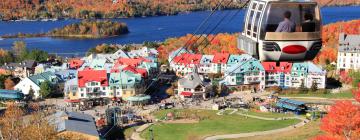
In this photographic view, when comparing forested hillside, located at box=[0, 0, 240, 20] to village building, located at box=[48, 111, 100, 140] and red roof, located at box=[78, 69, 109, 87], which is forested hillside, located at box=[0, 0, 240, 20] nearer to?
red roof, located at box=[78, 69, 109, 87]

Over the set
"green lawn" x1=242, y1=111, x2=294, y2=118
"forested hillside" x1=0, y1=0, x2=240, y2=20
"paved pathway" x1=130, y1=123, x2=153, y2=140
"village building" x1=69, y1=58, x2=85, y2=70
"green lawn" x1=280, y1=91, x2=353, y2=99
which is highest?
"forested hillside" x1=0, y1=0, x2=240, y2=20

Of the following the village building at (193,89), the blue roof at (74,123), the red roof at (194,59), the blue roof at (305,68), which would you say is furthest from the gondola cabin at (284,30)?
the red roof at (194,59)

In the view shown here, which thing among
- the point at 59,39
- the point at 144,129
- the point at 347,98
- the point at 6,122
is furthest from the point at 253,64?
the point at 59,39

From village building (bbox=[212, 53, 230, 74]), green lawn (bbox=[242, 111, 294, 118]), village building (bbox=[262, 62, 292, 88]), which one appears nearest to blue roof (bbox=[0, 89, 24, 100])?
green lawn (bbox=[242, 111, 294, 118])

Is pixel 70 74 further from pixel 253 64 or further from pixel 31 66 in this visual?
pixel 253 64

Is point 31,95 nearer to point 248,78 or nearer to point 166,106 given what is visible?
point 166,106

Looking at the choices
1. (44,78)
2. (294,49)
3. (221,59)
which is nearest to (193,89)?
(221,59)
